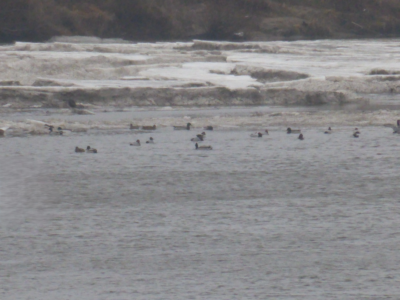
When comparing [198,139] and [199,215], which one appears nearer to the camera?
[199,215]

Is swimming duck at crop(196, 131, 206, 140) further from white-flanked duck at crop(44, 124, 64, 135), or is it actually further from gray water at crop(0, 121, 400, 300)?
white-flanked duck at crop(44, 124, 64, 135)

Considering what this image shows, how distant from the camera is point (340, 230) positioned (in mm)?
6277

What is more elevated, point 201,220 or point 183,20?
point 183,20

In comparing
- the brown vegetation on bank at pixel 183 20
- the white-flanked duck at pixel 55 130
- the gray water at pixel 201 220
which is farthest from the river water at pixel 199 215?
the brown vegetation on bank at pixel 183 20

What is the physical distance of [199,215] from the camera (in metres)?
6.83

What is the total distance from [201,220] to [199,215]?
0.18 metres

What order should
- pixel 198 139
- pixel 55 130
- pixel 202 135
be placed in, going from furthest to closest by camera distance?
pixel 55 130, pixel 202 135, pixel 198 139

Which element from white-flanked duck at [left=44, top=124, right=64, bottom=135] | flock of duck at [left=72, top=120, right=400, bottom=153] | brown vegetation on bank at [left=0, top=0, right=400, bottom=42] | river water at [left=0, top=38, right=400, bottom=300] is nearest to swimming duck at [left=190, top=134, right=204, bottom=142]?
flock of duck at [left=72, top=120, right=400, bottom=153]

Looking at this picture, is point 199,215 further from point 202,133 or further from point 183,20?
point 183,20

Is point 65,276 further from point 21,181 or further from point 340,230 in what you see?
point 21,181

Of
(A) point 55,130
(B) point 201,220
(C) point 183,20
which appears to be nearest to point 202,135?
(A) point 55,130

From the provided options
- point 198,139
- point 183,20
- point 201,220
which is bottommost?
point 201,220

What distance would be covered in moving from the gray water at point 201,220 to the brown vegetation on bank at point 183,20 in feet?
91.8

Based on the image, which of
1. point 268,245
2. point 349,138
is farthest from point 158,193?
point 349,138
